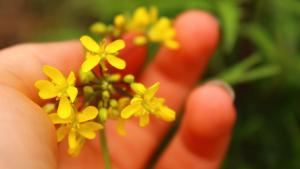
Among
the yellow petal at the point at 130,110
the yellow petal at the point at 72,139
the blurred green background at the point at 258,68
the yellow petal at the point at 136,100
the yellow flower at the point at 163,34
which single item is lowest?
the blurred green background at the point at 258,68

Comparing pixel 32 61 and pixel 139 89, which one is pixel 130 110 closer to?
pixel 139 89

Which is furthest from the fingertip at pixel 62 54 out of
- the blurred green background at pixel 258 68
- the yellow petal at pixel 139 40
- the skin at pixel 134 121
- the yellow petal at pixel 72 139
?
the blurred green background at pixel 258 68

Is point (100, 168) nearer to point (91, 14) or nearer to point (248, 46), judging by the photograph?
point (248, 46)

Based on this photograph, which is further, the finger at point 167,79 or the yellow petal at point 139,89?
the finger at point 167,79

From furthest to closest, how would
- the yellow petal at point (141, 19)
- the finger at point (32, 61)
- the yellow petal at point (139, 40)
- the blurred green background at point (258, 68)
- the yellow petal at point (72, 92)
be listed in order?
the blurred green background at point (258, 68) → the yellow petal at point (141, 19) → the yellow petal at point (139, 40) → the finger at point (32, 61) → the yellow petal at point (72, 92)

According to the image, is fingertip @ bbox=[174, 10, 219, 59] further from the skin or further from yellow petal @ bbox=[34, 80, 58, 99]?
yellow petal @ bbox=[34, 80, 58, 99]

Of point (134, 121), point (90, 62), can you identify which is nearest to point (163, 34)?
point (134, 121)

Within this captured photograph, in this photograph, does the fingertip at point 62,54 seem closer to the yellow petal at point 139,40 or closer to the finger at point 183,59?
the yellow petal at point 139,40
